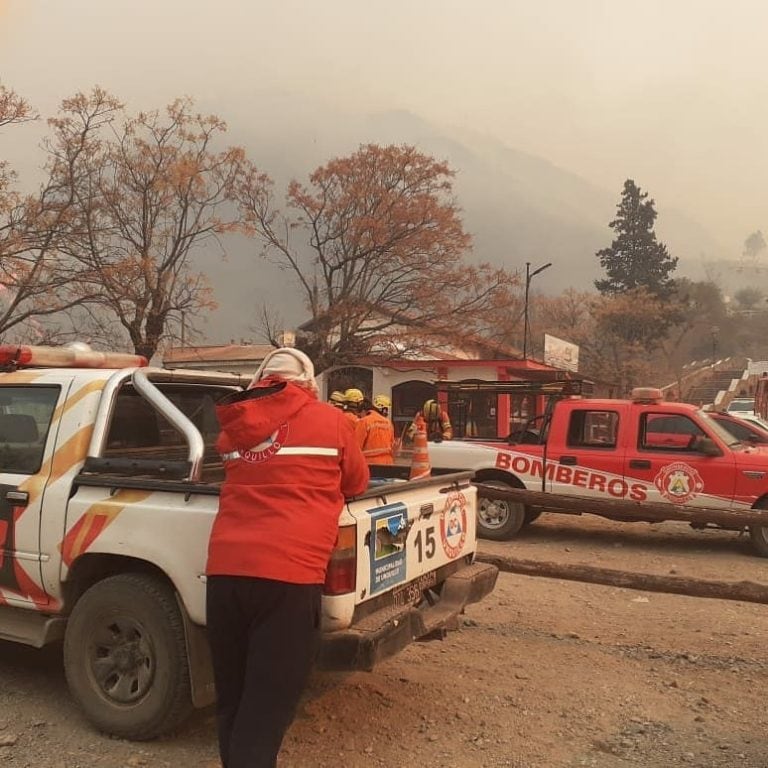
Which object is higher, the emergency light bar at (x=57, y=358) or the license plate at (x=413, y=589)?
the emergency light bar at (x=57, y=358)

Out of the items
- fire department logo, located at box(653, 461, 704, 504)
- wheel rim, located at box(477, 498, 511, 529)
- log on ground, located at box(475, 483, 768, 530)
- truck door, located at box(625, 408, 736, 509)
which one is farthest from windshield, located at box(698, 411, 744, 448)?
wheel rim, located at box(477, 498, 511, 529)

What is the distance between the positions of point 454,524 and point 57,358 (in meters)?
2.65

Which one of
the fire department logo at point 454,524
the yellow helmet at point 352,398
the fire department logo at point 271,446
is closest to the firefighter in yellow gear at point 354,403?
the yellow helmet at point 352,398

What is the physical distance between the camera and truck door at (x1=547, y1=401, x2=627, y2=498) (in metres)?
9.43

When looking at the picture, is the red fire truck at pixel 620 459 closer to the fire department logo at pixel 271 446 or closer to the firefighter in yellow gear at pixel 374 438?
the firefighter in yellow gear at pixel 374 438

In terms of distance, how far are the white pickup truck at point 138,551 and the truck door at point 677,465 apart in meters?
5.18

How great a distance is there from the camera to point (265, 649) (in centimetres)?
279

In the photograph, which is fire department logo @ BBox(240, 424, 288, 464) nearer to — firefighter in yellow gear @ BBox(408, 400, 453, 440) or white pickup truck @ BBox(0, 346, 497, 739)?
white pickup truck @ BBox(0, 346, 497, 739)

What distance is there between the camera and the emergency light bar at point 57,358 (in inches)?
187

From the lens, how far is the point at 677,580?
17.1ft

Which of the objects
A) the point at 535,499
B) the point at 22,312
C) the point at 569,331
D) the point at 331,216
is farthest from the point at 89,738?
the point at 569,331

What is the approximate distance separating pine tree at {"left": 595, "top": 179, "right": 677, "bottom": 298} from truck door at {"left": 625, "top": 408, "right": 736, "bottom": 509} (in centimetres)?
6811

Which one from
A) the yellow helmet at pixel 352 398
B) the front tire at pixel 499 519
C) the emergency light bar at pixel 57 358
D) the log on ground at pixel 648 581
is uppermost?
the emergency light bar at pixel 57 358

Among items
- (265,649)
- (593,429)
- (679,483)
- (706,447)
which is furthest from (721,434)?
(265,649)
